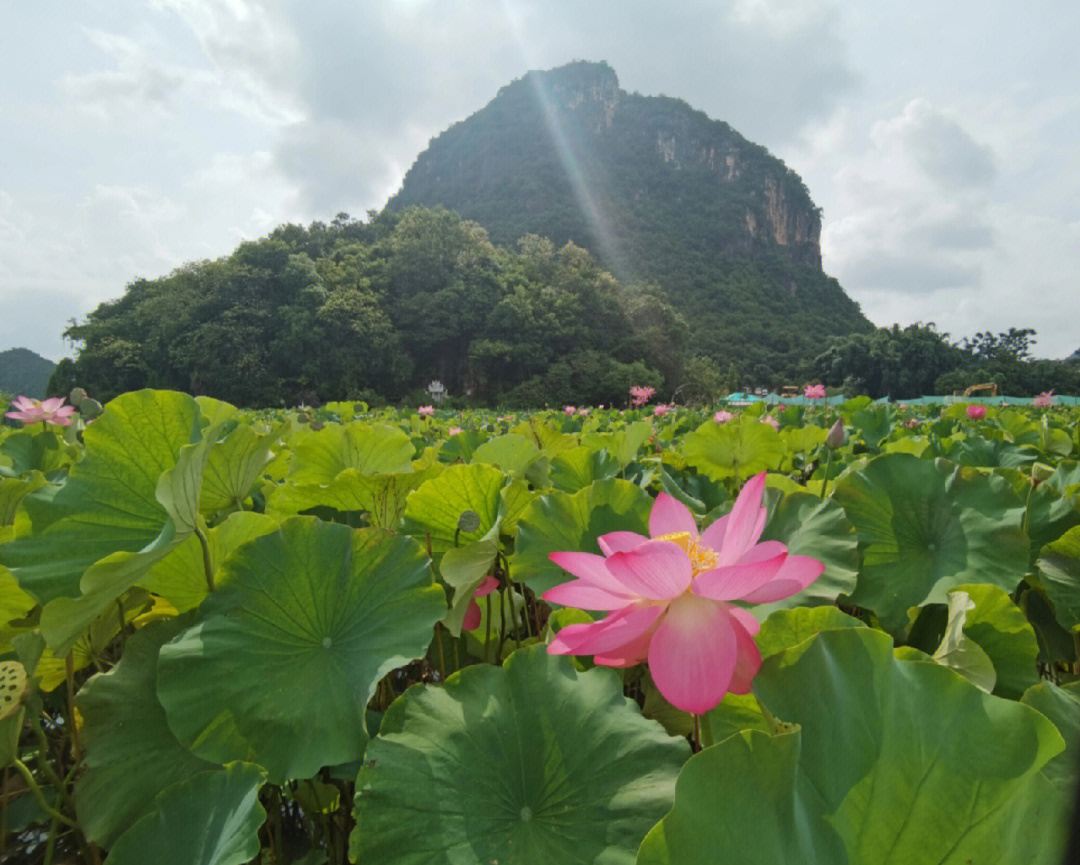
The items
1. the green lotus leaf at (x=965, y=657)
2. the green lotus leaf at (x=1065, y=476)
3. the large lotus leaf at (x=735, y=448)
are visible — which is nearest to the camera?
the green lotus leaf at (x=965, y=657)

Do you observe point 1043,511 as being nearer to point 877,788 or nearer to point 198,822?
point 877,788

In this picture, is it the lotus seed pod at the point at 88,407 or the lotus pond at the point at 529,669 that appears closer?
the lotus pond at the point at 529,669

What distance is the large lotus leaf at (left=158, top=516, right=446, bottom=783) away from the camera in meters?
0.40

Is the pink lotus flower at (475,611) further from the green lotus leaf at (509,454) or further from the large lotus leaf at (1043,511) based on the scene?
the large lotus leaf at (1043,511)

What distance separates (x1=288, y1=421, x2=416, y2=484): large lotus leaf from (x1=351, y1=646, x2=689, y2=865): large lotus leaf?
0.44 meters

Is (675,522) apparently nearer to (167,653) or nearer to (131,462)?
(167,653)

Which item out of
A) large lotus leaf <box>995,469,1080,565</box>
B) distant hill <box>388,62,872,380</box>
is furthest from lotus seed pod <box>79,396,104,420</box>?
distant hill <box>388,62,872,380</box>

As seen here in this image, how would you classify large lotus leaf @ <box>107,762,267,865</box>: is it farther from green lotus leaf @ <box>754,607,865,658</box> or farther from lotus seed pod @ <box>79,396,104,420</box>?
lotus seed pod @ <box>79,396,104,420</box>

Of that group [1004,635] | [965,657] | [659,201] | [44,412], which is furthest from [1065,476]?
[659,201]

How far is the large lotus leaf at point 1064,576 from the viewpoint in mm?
494

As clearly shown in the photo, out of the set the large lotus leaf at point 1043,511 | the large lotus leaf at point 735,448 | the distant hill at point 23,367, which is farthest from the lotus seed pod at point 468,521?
the distant hill at point 23,367

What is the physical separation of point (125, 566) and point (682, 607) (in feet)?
1.05

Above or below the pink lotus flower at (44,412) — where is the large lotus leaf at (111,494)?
below

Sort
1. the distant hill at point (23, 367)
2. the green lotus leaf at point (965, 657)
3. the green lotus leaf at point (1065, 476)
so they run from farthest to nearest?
the distant hill at point (23, 367), the green lotus leaf at point (1065, 476), the green lotus leaf at point (965, 657)
